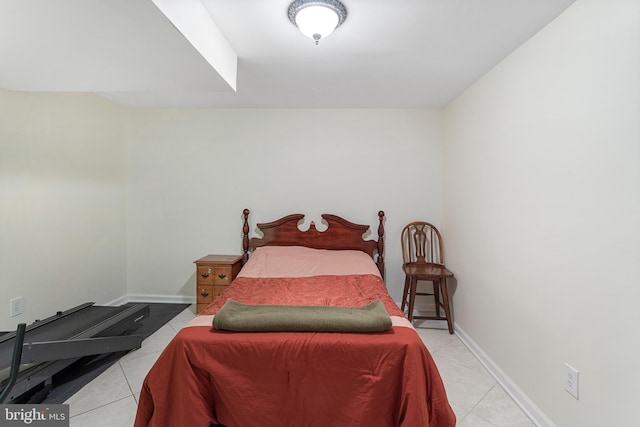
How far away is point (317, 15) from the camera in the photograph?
1446 millimetres

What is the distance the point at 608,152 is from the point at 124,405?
9.20 ft

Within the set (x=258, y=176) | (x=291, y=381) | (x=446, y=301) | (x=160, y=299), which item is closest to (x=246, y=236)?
(x=258, y=176)

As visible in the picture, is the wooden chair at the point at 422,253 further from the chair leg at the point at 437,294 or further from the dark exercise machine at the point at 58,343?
the dark exercise machine at the point at 58,343

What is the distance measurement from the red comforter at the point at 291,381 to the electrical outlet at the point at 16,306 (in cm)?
164

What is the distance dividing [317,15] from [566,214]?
1.60m

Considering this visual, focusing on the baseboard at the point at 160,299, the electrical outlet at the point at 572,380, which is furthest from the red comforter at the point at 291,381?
the baseboard at the point at 160,299

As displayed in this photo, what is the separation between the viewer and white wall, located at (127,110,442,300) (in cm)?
318

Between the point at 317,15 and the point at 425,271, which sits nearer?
the point at 317,15

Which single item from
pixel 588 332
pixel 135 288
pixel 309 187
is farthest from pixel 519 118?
pixel 135 288

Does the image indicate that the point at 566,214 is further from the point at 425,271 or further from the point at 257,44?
the point at 257,44

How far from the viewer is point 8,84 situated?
78.2 inches

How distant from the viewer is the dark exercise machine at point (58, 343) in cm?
152

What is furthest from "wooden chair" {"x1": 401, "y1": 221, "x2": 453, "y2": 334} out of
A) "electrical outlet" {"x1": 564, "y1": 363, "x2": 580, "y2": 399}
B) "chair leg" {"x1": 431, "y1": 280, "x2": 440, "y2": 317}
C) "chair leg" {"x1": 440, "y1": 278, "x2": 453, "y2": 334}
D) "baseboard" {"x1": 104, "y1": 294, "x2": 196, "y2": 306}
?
"baseboard" {"x1": 104, "y1": 294, "x2": 196, "y2": 306}

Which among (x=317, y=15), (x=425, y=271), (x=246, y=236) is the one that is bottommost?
(x=425, y=271)
